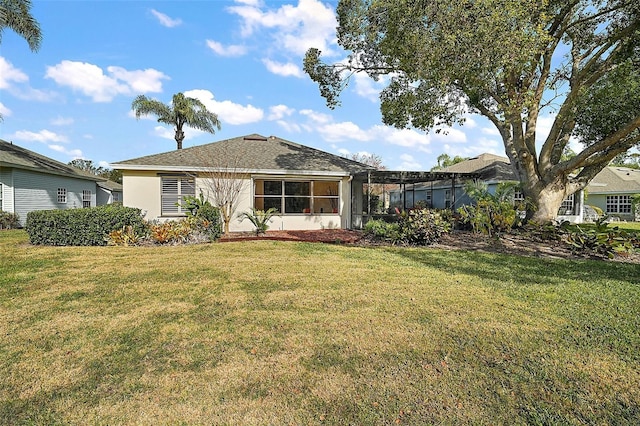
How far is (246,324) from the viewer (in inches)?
158

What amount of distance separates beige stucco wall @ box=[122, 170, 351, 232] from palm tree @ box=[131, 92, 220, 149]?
13.8 meters

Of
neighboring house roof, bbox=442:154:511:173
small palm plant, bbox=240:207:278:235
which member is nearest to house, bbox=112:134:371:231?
small palm plant, bbox=240:207:278:235

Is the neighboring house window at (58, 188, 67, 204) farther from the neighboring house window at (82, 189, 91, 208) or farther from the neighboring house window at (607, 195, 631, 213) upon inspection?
the neighboring house window at (607, 195, 631, 213)

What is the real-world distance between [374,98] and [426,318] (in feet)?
42.8

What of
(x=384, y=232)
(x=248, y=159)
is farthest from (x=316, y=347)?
(x=248, y=159)

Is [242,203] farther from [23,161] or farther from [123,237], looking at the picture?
[23,161]

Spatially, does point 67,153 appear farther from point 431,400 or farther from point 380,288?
point 431,400

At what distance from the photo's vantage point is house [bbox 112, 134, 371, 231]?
12.5 metres

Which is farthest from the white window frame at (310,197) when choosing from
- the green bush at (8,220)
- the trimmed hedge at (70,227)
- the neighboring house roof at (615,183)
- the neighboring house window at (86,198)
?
the neighboring house roof at (615,183)

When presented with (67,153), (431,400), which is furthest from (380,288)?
(67,153)

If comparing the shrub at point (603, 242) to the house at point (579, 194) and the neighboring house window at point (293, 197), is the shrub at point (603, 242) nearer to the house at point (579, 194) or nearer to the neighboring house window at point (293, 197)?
the neighboring house window at point (293, 197)

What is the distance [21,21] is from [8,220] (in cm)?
946

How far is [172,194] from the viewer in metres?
12.7

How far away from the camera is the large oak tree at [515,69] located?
8766 millimetres
